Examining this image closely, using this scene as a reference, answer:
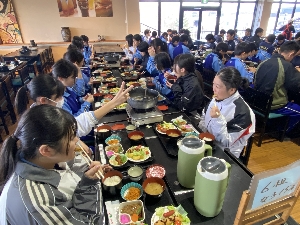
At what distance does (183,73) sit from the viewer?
94.8 inches

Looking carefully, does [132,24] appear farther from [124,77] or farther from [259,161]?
[259,161]

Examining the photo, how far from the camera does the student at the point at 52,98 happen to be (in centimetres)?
162

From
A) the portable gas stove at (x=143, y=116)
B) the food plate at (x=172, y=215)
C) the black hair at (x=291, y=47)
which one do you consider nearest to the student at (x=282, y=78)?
the black hair at (x=291, y=47)

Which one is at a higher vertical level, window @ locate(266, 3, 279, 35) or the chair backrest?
window @ locate(266, 3, 279, 35)

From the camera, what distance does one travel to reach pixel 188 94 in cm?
229

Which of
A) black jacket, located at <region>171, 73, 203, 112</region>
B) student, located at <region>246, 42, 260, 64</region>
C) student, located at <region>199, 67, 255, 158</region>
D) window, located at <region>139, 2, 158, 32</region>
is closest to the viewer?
student, located at <region>199, 67, 255, 158</region>

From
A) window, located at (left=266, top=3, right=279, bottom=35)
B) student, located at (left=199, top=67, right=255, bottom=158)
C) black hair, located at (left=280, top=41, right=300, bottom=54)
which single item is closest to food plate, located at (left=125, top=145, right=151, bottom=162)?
student, located at (left=199, top=67, right=255, bottom=158)

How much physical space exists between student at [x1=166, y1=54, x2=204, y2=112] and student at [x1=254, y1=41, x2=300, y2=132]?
4.90 feet

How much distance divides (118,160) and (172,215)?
55cm

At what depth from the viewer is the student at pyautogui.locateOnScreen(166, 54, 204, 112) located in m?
2.26

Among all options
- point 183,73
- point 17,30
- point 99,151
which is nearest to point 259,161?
point 183,73

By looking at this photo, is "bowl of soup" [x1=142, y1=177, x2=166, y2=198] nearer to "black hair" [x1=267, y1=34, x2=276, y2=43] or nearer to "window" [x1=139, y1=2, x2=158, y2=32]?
"black hair" [x1=267, y1=34, x2=276, y2=43]

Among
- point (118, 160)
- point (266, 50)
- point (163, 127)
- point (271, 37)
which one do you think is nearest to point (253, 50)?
point (266, 50)

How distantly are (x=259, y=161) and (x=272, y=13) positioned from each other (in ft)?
33.6
